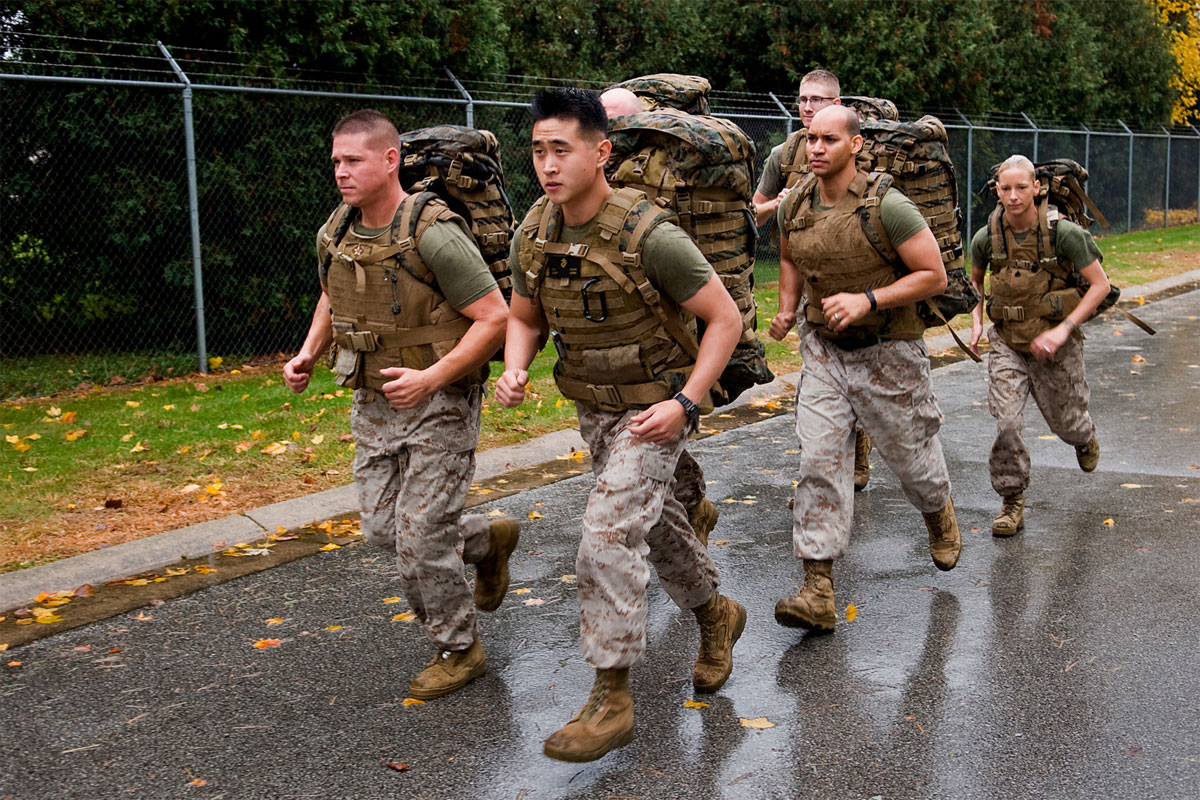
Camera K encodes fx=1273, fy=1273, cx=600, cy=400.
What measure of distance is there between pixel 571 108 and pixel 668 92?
1.62 m

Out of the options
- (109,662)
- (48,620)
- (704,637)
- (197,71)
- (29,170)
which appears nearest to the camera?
(704,637)

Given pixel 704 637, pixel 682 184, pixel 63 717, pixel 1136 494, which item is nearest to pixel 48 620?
pixel 63 717

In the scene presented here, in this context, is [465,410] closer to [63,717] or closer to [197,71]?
[63,717]

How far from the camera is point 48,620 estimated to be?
5.34m

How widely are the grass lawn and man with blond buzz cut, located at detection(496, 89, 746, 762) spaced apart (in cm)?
318

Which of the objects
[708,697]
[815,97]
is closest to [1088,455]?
[815,97]

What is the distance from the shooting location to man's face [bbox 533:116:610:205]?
156 inches

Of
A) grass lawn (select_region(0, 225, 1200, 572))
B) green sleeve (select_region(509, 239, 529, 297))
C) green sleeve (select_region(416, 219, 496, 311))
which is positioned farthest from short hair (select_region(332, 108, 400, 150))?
grass lawn (select_region(0, 225, 1200, 572))

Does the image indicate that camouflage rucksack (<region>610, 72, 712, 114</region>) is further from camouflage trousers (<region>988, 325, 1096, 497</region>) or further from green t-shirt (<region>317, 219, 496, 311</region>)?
camouflage trousers (<region>988, 325, 1096, 497</region>)

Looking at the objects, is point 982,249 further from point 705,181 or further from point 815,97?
point 705,181

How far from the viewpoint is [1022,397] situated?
6.78 meters

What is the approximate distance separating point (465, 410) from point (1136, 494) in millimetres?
4380

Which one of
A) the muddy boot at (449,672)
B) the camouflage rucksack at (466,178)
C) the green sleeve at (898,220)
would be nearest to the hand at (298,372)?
the camouflage rucksack at (466,178)

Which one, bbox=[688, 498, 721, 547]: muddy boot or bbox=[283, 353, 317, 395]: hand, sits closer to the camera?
bbox=[283, 353, 317, 395]: hand
